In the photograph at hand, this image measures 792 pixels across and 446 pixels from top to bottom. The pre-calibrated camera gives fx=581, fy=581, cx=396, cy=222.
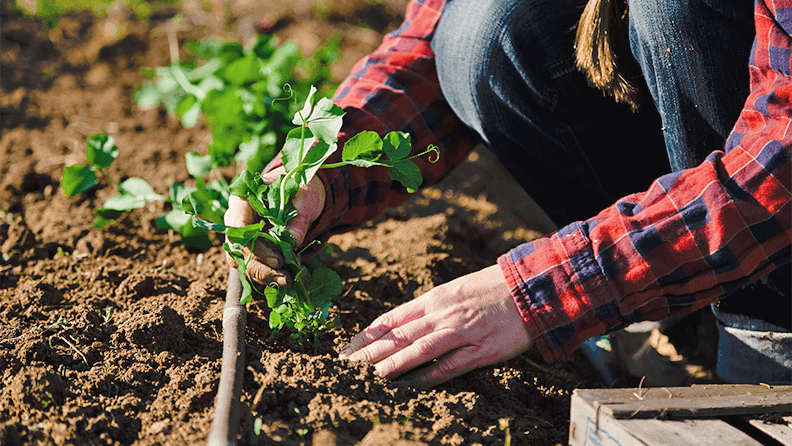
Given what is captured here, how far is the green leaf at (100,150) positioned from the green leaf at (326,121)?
31.8 inches

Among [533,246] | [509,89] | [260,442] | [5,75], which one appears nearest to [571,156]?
[509,89]

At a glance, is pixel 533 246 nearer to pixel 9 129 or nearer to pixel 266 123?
pixel 266 123

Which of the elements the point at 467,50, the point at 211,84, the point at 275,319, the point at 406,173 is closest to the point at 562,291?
the point at 406,173

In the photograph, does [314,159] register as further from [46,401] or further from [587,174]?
[587,174]

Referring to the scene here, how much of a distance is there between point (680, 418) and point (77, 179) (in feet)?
5.27

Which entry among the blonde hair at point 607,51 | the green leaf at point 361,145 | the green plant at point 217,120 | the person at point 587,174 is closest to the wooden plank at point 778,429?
the person at point 587,174

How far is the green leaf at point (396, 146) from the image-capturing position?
119 centimetres

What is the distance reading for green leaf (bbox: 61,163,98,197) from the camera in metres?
1.62

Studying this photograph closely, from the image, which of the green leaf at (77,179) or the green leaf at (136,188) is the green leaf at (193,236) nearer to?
the green leaf at (136,188)

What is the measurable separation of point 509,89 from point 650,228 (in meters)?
0.60

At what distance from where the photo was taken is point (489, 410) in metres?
1.21

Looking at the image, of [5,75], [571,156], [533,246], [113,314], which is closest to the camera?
[533,246]

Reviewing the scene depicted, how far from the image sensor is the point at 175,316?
4.22 feet

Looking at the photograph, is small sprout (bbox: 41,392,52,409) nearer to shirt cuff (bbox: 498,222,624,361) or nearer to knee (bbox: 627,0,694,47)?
shirt cuff (bbox: 498,222,624,361)
